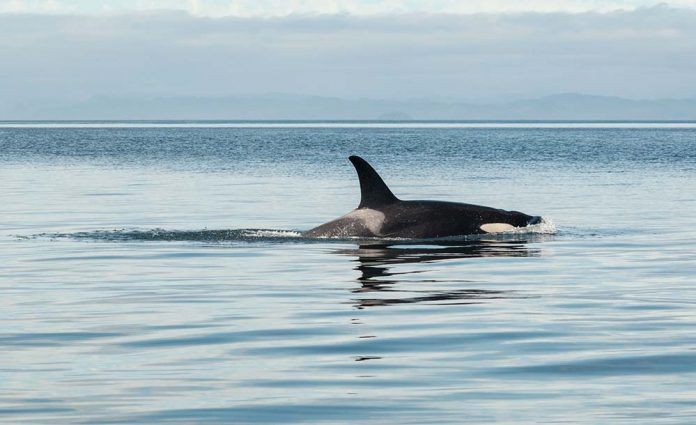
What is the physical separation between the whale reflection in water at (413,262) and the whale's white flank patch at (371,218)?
3.00ft

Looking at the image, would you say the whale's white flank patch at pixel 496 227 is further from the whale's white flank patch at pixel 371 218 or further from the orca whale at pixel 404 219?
the whale's white flank patch at pixel 371 218

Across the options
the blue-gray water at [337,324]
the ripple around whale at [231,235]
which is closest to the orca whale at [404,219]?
the ripple around whale at [231,235]

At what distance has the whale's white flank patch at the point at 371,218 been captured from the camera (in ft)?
75.0

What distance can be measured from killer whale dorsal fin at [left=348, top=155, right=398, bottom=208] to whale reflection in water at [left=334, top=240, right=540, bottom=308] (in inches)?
42.5

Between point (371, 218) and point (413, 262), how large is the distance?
3.58m

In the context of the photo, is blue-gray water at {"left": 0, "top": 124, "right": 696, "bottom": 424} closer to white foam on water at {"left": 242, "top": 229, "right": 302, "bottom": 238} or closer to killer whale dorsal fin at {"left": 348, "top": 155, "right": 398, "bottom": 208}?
white foam on water at {"left": 242, "top": 229, "right": 302, "bottom": 238}

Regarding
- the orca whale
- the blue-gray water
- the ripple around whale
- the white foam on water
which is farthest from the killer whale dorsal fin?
the white foam on water

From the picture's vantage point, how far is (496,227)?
23.5m

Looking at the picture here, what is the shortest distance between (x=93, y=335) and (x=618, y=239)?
44.8ft

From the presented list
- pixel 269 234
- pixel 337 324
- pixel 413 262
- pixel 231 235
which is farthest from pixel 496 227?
Result: pixel 337 324

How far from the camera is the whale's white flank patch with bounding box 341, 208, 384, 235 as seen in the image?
22.9 metres

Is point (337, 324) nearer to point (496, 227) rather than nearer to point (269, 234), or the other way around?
point (496, 227)

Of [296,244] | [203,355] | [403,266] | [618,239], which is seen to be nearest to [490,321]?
[203,355]

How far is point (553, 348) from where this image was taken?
1155 cm
